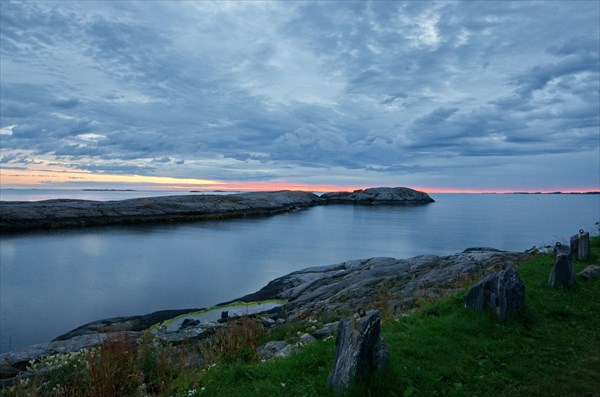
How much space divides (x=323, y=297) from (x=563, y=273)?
37.7 ft

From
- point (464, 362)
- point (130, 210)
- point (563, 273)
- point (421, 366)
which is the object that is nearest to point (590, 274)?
point (563, 273)

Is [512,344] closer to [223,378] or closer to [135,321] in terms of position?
[223,378]

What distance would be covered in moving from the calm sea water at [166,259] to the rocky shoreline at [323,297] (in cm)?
297

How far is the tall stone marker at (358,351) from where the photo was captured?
18.8 feet

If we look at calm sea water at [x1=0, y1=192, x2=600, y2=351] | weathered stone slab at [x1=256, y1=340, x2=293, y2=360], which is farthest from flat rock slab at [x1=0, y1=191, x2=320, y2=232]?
weathered stone slab at [x1=256, y1=340, x2=293, y2=360]

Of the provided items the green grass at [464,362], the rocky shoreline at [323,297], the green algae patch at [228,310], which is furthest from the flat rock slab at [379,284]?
the green grass at [464,362]

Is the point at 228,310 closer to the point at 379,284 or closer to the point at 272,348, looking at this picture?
the point at 379,284

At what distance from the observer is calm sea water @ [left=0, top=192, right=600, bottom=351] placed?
22531 millimetres

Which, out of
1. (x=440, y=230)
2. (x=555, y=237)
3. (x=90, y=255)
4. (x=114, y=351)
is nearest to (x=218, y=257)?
(x=90, y=255)

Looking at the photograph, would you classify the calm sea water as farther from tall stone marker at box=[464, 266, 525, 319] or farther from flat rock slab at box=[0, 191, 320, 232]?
tall stone marker at box=[464, 266, 525, 319]

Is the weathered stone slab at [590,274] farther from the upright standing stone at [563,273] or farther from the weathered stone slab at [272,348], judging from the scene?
the weathered stone slab at [272,348]

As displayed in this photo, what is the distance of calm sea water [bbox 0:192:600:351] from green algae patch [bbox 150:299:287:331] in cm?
265

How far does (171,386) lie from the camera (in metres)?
7.12

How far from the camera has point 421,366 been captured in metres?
6.89
